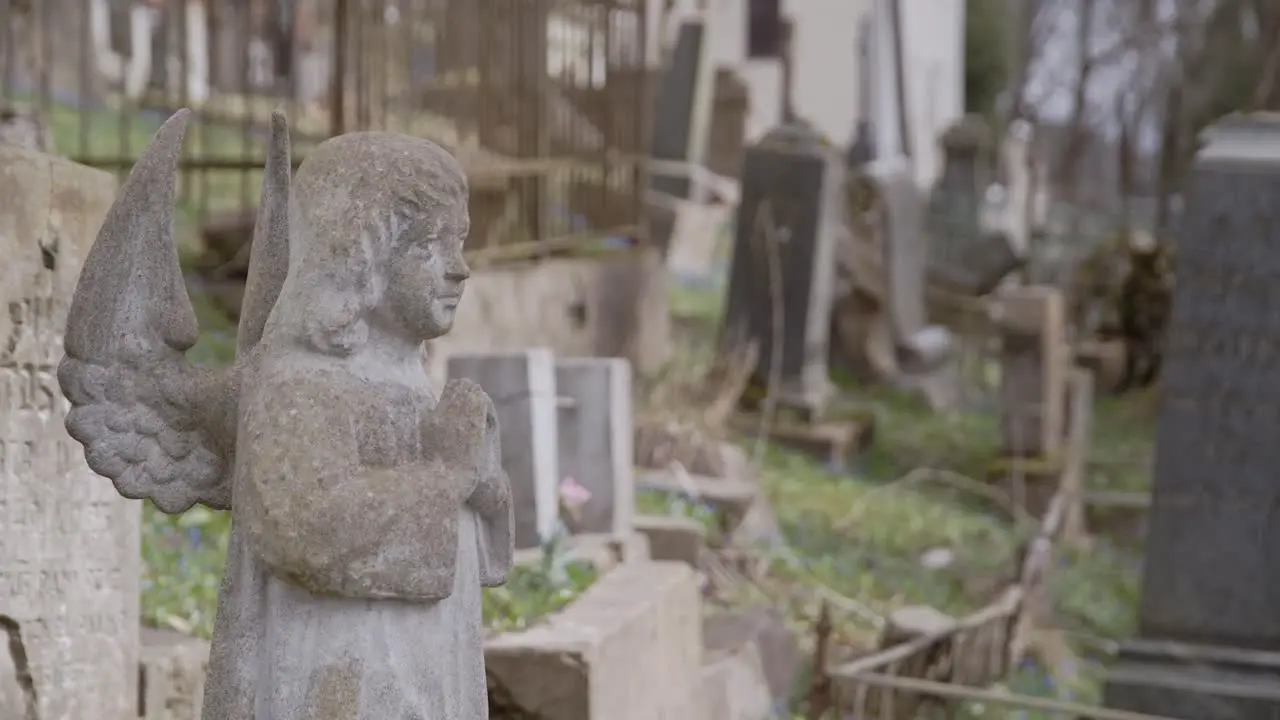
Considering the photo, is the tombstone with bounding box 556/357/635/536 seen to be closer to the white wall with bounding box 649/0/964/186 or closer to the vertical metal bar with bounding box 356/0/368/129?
the vertical metal bar with bounding box 356/0/368/129

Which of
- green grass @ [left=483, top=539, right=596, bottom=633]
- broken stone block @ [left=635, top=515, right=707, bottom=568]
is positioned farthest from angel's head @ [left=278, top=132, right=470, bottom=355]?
broken stone block @ [left=635, top=515, right=707, bottom=568]

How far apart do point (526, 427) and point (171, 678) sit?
1923mm

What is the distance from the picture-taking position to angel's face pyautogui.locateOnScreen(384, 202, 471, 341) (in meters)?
3.16

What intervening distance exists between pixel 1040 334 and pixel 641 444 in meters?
3.66

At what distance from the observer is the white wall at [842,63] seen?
97.5 feet

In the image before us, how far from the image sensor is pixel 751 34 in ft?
109

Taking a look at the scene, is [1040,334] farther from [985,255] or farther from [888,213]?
[985,255]

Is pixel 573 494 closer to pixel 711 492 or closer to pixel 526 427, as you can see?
pixel 526 427

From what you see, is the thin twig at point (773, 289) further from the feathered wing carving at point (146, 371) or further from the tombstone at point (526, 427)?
the feathered wing carving at point (146, 371)

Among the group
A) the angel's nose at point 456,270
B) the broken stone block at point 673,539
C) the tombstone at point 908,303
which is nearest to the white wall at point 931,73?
the tombstone at point 908,303

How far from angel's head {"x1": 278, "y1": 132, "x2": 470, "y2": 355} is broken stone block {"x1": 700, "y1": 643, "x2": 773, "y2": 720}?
346 centimetres

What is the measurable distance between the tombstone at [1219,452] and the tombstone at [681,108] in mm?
11887

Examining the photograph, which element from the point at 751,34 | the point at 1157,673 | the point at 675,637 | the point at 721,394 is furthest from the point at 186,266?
the point at 751,34

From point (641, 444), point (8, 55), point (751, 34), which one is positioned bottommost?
point (641, 444)
